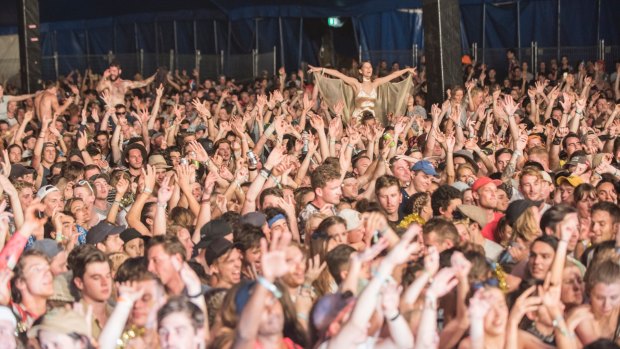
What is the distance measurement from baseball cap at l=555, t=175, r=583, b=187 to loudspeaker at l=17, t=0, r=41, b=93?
13.2m

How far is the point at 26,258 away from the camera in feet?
22.2

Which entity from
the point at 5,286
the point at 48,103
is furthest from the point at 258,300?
the point at 48,103

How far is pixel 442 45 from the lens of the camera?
16.7 m

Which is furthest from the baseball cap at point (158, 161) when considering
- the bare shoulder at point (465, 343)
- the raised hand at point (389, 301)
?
the raised hand at point (389, 301)

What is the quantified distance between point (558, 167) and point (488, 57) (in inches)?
476

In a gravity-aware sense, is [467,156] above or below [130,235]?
above

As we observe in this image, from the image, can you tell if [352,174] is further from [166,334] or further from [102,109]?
[102,109]

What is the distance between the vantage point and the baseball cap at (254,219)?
835cm

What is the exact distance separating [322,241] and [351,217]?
1018 millimetres

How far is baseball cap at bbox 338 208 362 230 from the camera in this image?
8469mm

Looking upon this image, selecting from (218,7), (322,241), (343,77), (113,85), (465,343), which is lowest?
(465,343)

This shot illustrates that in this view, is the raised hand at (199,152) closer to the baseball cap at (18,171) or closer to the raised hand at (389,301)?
the baseball cap at (18,171)

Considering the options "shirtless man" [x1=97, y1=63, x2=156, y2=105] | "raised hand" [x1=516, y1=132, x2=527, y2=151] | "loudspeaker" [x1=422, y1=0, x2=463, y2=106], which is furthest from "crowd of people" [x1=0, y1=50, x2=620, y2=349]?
"shirtless man" [x1=97, y1=63, x2=156, y2=105]

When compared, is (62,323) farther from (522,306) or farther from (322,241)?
(522,306)
